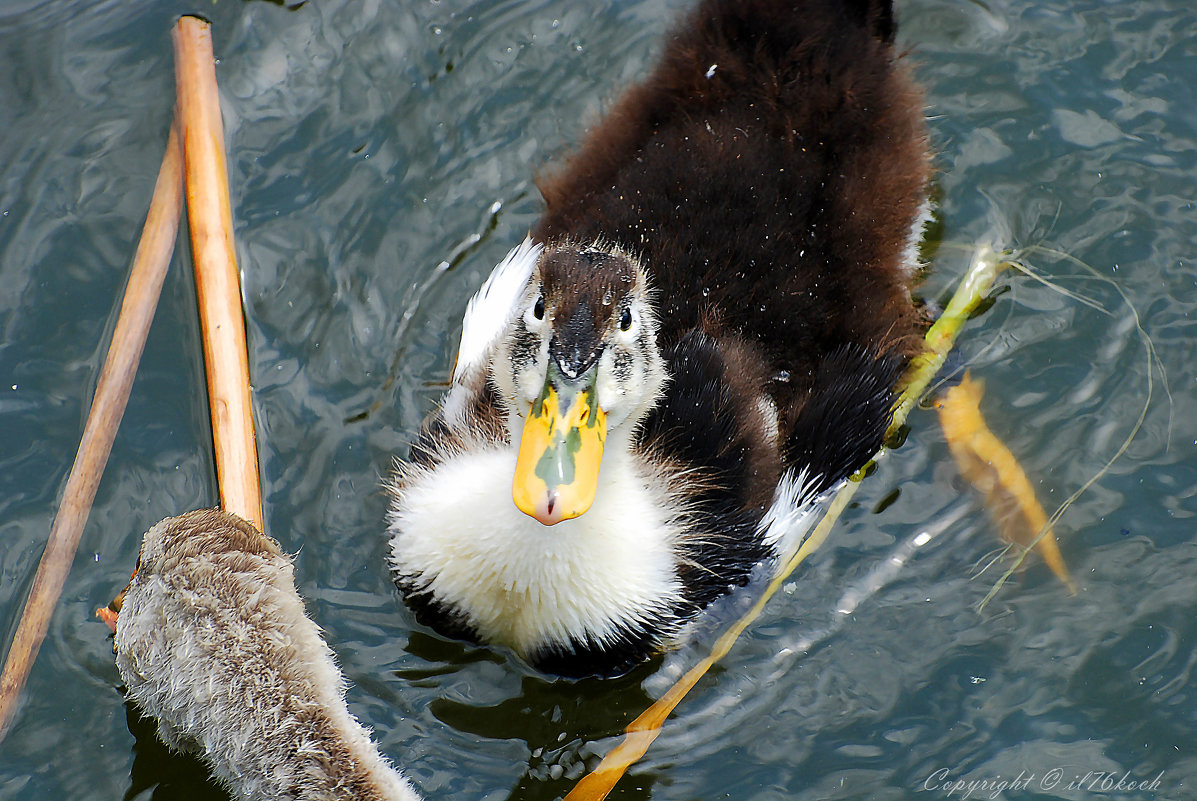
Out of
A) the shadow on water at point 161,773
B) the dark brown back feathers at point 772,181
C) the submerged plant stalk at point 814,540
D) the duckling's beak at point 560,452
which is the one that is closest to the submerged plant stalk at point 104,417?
the shadow on water at point 161,773

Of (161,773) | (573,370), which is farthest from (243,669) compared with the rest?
(573,370)

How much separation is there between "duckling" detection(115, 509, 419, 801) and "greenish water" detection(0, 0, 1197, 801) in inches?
23.5

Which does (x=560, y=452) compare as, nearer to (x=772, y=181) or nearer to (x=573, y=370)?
(x=573, y=370)

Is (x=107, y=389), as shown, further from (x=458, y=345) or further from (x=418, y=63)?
(x=418, y=63)

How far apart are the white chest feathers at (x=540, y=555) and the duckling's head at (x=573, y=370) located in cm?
22

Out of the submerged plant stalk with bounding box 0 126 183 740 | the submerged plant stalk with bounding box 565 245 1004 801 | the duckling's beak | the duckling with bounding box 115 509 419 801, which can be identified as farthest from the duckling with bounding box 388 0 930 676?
the submerged plant stalk with bounding box 0 126 183 740

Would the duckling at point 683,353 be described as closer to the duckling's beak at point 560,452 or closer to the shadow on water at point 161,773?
the duckling's beak at point 560,452

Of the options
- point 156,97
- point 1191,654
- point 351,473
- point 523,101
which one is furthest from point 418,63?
point 1191,654

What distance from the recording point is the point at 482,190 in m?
4.77

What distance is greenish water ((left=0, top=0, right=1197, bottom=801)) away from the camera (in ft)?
11.5

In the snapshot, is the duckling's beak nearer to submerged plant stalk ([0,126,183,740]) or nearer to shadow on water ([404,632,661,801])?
shadow on water ([404,632,661,801])

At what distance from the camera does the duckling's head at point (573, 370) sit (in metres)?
3.04

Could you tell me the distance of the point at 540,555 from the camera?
3.29 metres

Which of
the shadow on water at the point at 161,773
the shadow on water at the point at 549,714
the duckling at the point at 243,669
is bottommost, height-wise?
the shadow on water at the point at 549,714
